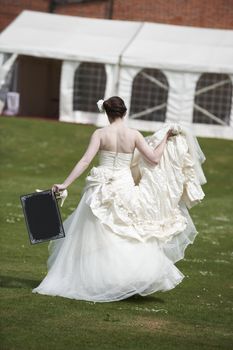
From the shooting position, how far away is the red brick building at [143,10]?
37094 millimetres

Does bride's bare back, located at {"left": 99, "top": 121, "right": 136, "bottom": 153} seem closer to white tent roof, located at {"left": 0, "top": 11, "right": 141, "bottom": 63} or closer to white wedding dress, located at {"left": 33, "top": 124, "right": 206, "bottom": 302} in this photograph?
white wedding dress, located at {"left": 33, "top": 124, "right": 206, "bottom": 302}

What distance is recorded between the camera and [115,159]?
35.1 feet

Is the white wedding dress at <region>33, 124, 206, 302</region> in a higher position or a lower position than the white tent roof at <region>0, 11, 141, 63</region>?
higher

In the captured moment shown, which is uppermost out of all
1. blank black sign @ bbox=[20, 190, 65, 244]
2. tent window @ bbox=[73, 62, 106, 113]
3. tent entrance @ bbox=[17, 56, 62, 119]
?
blank black sign @ bbox=[20, 190, 65, 244]

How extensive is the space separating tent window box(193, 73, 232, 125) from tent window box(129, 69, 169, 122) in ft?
3.83

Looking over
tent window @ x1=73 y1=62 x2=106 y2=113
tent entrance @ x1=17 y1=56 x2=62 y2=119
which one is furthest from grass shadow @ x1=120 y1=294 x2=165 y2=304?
tent entrance @ x1=17 y1=56 x2=62 y2=119

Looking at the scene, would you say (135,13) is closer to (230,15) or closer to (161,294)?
(230,15)

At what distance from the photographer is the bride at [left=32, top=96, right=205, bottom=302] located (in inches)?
407

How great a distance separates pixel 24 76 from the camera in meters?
37.6

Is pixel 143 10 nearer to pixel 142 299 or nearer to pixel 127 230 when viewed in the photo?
pixel 142 299

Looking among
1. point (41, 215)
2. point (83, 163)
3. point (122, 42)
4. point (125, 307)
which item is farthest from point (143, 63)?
point (125, 307)

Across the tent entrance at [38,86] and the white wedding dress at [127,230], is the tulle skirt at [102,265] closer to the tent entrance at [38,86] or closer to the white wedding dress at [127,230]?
the white wedding dress at [127,230]

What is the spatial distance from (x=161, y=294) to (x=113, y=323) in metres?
2.32

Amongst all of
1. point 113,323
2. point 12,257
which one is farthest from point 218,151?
point 113,323
